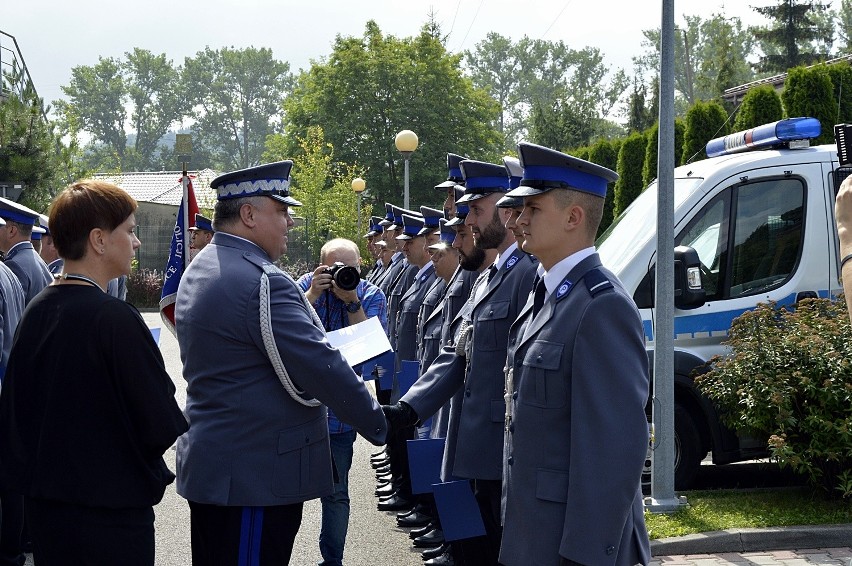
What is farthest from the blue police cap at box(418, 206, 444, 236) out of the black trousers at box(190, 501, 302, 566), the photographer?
the black trousers at box(190, 501, 302, 566)

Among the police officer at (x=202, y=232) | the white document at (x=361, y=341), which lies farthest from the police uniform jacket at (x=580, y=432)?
the police officer at (x=202, y=232)

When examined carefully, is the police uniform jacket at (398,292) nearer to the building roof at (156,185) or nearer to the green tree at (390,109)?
the green tree at (390,109)

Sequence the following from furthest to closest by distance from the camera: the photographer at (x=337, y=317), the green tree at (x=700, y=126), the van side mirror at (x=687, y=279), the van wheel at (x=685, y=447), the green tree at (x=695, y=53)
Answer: the green tree at (x=695, y=53)
the green tree at (x=700, y=126)
the van wheel at (x=685, y=447)
the van side mirror at (x=687, y=279)
the photographer at (x=337, y=317)

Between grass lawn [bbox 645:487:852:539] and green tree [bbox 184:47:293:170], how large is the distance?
379 ft

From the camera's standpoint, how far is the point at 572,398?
338 centimetres

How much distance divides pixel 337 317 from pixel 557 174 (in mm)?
3287

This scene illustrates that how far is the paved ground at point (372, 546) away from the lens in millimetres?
6566

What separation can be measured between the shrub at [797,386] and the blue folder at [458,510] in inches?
123

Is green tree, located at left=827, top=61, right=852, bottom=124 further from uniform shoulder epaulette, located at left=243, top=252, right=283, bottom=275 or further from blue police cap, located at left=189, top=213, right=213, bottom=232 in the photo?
uniform shoulder epaulette, located at left=243, top=252, right=283, bottom=275

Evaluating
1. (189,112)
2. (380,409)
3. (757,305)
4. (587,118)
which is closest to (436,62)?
(587,118)


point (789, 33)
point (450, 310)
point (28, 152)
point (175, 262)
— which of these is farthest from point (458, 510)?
point (789, 33)

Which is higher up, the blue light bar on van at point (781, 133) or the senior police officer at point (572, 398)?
the blue light bar on van at point (781, 133)

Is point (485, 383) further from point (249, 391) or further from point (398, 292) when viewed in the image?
point (398, 292)

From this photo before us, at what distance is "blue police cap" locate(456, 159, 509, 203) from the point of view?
5.57m
